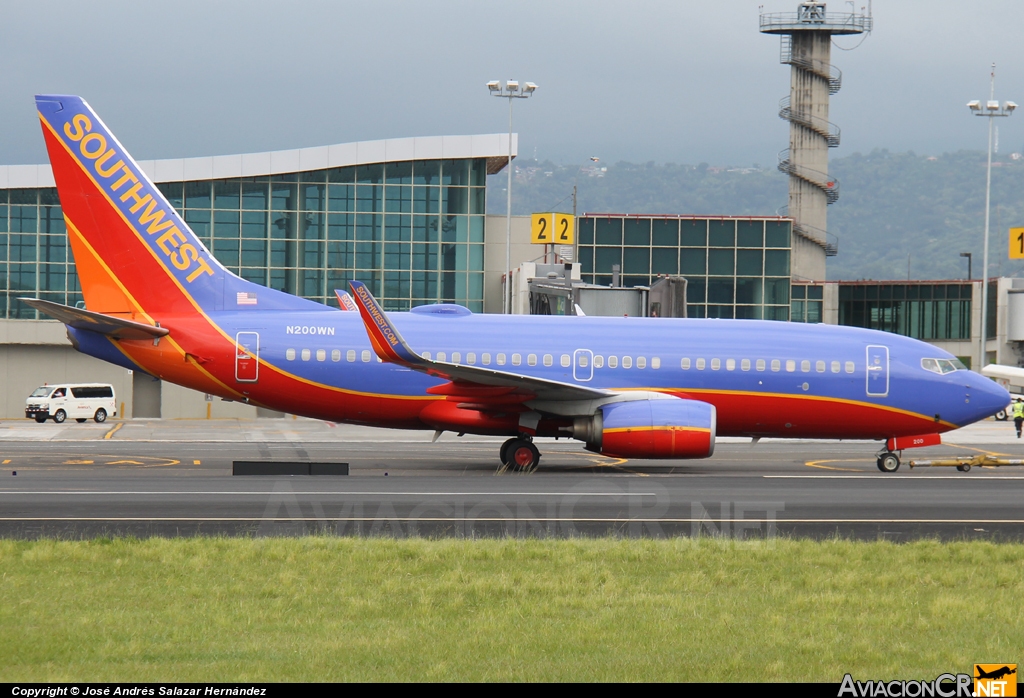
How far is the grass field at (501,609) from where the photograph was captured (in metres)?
8.79

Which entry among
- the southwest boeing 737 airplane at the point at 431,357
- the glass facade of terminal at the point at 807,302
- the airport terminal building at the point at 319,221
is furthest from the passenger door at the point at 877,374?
the glass facade of terminal at the point at 807,302

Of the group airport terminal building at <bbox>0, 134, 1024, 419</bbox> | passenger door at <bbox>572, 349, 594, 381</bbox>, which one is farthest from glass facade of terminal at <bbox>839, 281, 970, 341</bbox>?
passenger door at <bbox>572, 349, 594, 381</bbox>

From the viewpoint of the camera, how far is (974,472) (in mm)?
27031

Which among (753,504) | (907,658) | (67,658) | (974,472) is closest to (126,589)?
(67,658)

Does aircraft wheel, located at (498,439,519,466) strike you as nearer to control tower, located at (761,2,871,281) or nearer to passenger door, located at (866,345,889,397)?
passenger door, located at (866,345,889,397)

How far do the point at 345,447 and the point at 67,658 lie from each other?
2511cm

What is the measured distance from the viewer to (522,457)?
2630 cm

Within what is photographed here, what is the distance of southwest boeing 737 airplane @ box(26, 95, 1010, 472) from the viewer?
26281 mm

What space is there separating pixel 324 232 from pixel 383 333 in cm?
4139

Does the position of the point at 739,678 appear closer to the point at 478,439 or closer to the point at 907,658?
the point at 907,658

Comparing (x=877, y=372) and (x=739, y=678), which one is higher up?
(x=877, y=372)

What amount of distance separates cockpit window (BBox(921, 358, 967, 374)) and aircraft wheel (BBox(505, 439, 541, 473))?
33.0 ft

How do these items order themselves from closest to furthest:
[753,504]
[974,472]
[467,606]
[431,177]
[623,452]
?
[467,606], [753,504], [623,452], [974,472], [431,177]

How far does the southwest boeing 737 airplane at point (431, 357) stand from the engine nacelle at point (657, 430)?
2.13 feet
